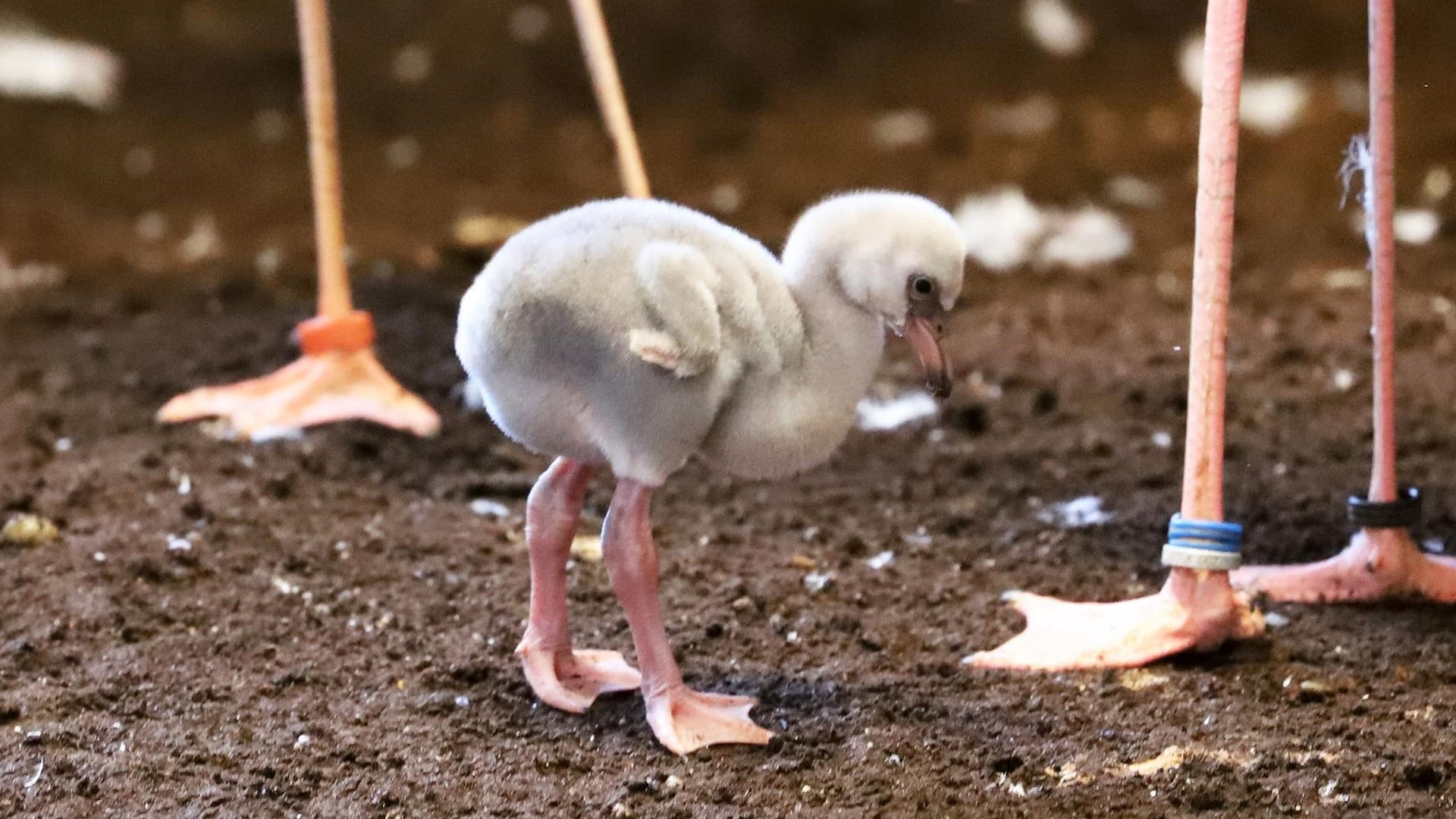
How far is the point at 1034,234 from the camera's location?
4.09 metres

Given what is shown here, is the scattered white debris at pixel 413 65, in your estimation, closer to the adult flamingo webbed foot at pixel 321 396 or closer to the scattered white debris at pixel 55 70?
the scattered white debris at pixel 55 70

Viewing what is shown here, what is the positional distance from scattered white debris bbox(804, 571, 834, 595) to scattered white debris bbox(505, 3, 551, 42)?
3495 mm

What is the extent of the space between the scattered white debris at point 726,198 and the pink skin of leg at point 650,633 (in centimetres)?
284

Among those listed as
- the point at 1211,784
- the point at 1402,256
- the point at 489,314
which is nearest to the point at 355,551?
the point at 489,314

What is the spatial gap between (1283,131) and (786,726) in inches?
138

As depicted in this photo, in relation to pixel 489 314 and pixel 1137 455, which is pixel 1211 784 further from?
pixel 1137 455

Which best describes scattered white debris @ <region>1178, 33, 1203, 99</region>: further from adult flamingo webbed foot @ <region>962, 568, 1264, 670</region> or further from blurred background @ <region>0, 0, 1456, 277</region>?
adult flamingo webbed foot @ <region>962, 568, 1264, 670</region>

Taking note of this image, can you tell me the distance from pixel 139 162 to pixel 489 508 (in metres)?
3.12

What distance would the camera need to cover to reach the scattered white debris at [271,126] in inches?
202

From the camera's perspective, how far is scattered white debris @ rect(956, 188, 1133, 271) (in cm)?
395

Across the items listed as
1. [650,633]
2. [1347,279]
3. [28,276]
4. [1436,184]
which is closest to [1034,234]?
[1347,279]

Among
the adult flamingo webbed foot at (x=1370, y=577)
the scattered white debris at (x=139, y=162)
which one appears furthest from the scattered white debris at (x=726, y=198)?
the adult flamingo webbed foot at (x=1370, y=577)

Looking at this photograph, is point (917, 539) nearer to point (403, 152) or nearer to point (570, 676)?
point (570, 676)

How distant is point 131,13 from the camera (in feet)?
16.9
